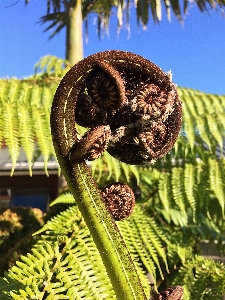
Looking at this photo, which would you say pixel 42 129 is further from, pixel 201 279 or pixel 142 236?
pixel 201 279

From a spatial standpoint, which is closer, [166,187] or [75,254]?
[75,254]

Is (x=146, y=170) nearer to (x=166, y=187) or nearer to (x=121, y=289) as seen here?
(x=166, y=187)

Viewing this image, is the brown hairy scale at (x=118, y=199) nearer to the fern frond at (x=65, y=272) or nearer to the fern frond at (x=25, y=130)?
the fern frond at (x=65, y=272)

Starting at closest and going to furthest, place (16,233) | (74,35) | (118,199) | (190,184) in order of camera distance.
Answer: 1. (118,199)
2. (190,184)
3. (16,233)
4. (74,35)

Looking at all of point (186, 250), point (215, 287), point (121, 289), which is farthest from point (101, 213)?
point (186, 250)

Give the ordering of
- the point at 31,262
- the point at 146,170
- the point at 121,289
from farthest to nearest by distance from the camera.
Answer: the point at 146,170 → the point at 31,262 → the point at 121,289

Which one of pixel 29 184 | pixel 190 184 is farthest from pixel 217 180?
pixel 29 184

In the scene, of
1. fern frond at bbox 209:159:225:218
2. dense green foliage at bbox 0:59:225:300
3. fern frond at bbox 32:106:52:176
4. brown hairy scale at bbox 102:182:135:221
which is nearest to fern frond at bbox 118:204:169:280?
dense green foliage at bbox 0:59:225:300
